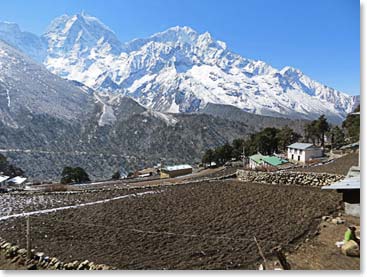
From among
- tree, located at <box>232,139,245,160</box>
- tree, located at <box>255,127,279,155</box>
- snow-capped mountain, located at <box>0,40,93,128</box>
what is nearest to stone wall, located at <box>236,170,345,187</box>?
tree, located at <box>255,127,279,155</box>

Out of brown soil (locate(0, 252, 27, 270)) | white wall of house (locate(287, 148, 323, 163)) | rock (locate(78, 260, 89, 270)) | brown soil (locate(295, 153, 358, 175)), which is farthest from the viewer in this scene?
white wall of house (locate(287, 148, 323, 163))

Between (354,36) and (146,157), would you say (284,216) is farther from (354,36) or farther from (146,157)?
(146,157)

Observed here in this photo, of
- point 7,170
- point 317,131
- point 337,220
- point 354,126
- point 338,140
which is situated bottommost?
point 7,170

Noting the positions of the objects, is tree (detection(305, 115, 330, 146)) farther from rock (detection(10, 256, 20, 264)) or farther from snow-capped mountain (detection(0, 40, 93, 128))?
snow-capped mountain (detection(0, 40, 93, 128))

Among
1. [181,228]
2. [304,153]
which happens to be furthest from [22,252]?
[304,153]

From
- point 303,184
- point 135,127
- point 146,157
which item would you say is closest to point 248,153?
point 303,184

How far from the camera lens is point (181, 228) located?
385 centimetres

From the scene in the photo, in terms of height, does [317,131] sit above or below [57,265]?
above

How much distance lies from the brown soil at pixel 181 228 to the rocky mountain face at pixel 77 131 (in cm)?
2502

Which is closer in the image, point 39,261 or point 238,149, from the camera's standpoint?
point 39,261

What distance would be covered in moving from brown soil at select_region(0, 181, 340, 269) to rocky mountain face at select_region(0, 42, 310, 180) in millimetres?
25020

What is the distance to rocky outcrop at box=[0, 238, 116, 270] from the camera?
307cm

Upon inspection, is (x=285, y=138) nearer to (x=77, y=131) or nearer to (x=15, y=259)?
(x=15, y=259)

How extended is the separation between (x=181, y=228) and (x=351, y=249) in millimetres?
1645
